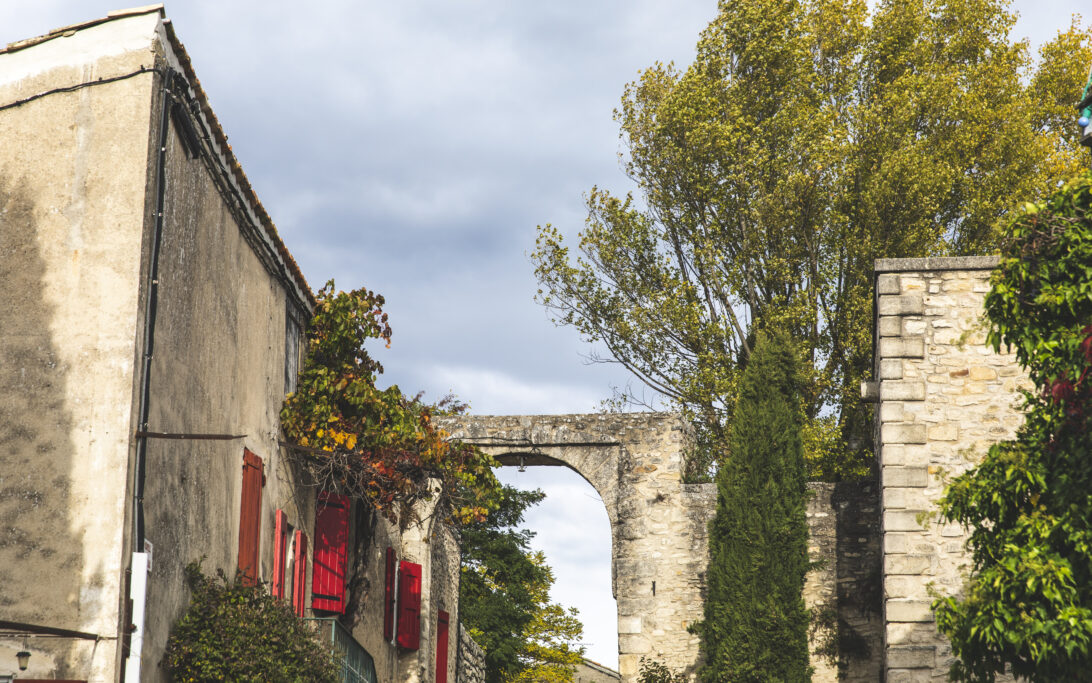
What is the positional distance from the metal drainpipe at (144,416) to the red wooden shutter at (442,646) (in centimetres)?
1117

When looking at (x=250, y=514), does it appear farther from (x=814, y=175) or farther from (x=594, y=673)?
(x=594, y=673)

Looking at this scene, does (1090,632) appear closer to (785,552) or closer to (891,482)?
(891,482)

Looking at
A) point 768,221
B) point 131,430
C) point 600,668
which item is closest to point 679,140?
point 768,221

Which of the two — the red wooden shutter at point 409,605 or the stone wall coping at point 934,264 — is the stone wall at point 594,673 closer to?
the red wooden shutter at point 409,605

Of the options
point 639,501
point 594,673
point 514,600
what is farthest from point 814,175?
point 594,673

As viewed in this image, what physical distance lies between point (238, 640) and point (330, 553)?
4.25 metres

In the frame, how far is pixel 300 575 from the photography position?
35.4 feet

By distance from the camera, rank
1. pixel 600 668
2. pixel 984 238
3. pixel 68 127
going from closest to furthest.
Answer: pixel 68 127, pixel 984 238, pixel 600 668

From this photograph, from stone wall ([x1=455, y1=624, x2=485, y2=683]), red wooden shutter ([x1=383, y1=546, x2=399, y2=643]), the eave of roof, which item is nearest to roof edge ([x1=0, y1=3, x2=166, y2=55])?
the eave of roof

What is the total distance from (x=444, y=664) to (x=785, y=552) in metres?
6.41

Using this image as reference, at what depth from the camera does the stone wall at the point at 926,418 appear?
10.5 meters

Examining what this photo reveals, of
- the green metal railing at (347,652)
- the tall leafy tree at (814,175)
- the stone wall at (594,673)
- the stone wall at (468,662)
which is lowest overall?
the stone wall at (594,673)

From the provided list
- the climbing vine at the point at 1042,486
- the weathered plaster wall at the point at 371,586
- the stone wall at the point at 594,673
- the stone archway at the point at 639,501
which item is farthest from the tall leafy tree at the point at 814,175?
the stone wall at the point at 594,673

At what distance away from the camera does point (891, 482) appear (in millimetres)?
10852
